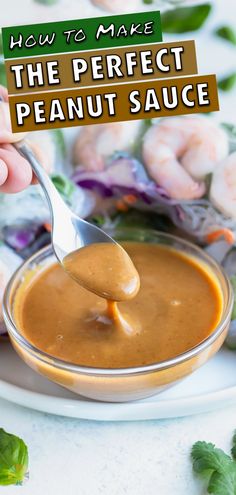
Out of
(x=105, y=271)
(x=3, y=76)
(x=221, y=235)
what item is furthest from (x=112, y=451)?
(x=3, y=76)

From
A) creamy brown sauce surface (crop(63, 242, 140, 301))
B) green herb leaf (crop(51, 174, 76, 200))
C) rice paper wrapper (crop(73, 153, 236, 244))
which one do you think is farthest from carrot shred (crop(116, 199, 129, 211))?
creamy brown sauce surface (crop(63, 242, 140, 301))

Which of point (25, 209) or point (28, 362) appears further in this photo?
point (25, 209)

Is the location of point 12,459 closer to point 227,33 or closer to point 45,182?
point 45,182

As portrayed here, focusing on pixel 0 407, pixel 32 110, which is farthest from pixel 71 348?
pixel 32 110

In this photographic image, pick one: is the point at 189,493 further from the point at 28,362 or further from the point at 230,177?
the point at 230,177

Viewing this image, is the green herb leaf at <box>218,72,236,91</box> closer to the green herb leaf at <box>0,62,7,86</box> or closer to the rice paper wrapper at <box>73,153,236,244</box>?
the rice paper wrapper at <box>73,153,236,244</box>

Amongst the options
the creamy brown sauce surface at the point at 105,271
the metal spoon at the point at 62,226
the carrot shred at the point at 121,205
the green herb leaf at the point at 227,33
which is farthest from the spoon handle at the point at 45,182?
the green herb leaf at the point at 227,33

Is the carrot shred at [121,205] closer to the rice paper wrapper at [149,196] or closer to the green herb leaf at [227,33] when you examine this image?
the rice paper wrapper at [149,196]
